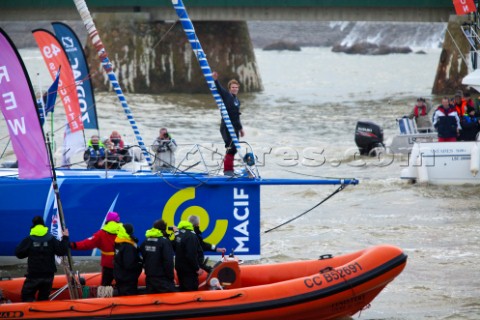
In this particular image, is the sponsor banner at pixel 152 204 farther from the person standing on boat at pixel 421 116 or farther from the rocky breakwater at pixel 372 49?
the rocky breakwater at pixel 372 49

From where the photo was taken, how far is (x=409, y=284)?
1523 centimetres

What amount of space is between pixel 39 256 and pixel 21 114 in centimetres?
218

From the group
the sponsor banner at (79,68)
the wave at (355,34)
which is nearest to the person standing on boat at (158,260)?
the sponsor banner at (79,68)

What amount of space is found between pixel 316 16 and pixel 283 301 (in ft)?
119

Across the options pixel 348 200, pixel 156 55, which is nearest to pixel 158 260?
pixel 348 200

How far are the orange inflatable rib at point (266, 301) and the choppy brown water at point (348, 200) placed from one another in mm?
A: 1303

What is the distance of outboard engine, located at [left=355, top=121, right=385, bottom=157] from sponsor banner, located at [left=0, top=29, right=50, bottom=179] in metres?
14.8

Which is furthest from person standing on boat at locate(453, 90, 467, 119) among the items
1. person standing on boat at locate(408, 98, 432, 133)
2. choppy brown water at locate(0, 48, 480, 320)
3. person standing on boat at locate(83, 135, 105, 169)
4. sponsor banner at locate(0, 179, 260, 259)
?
sponsor banner at locate(0, 179, 260, 259)

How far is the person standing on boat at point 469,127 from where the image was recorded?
77.9ft

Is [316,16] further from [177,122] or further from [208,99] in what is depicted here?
[177,122]

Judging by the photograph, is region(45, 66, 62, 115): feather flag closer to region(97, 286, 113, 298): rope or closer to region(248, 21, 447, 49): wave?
region(97, 286, 113, 298): rope

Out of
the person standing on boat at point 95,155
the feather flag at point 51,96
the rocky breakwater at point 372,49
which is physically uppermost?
the rocky breakwater at point 372,49

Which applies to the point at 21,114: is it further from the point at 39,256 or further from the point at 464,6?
the point at 464,6

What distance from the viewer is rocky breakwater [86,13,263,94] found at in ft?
159
